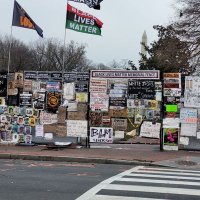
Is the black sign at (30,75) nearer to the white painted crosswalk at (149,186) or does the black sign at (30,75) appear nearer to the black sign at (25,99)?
the black sign at (25,99)

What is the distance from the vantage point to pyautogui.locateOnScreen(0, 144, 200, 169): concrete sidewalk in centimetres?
1327

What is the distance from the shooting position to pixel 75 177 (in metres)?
10.3

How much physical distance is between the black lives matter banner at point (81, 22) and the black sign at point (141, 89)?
9.53ft

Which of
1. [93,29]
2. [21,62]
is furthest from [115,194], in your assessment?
[21,62]

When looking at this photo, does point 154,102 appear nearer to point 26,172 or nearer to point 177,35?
point 26,172

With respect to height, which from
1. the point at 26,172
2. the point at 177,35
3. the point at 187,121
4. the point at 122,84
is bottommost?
the point at 26,172

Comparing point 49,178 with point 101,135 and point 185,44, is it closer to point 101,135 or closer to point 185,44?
point 101,135

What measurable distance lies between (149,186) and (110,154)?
516 centimetres

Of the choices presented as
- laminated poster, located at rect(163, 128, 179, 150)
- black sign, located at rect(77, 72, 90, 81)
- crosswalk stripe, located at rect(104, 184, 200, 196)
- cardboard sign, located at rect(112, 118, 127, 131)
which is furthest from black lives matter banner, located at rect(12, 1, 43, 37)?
crosswalk stripe, located at rect(104, 184, 200, 196)

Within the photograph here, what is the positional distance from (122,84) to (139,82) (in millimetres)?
582

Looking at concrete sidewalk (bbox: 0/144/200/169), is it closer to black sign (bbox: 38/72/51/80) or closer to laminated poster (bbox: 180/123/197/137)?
laminated poster (bbox: 180/123/197/137)

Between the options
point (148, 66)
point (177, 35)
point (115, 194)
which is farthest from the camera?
point (148, 66)

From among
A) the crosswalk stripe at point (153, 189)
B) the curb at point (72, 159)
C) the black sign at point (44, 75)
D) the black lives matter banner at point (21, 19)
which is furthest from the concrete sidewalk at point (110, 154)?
the black lives matter banner at point (21, 19)

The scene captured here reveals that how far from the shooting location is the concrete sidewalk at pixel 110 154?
13266mm
